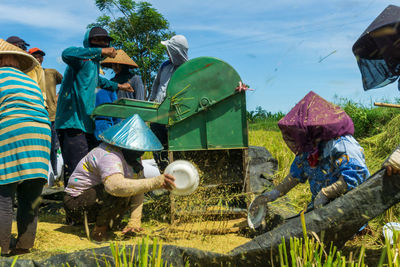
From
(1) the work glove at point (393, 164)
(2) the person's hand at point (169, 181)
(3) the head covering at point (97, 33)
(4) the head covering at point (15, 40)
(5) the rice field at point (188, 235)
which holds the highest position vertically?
(4) the head covering at point (15, 40)

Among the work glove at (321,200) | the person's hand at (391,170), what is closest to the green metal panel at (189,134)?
the work glove at (321,200)

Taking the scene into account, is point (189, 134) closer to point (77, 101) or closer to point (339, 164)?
point (77, 101)

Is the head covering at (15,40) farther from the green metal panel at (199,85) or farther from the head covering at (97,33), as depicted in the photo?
the green metal panel at (199,85)

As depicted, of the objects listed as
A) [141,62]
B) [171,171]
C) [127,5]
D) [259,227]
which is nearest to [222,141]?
[259,227]

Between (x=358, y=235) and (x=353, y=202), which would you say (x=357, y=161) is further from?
(x=358, y=235)

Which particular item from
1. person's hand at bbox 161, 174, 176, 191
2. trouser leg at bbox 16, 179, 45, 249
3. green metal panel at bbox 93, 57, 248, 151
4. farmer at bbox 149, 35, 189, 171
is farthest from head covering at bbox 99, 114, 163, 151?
farmer at bbox 149, 35, 189, 171

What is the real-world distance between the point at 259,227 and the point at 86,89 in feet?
7.96

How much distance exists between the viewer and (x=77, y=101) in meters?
4.56

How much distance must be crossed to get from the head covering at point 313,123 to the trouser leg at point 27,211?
215cm

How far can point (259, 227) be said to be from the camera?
157 inches

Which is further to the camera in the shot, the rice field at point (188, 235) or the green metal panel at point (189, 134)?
the green metal panel at point (189, 134)

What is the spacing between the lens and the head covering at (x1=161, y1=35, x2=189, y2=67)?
5104mm

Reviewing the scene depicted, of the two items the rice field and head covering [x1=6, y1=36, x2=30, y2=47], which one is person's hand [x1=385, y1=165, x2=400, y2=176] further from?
head covering [x1=6, y1=36, x2=30, y2=47]

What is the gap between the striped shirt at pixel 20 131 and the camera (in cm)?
315
